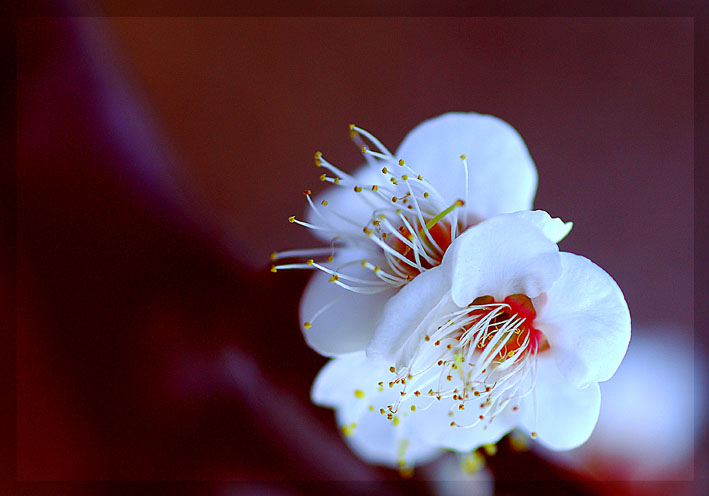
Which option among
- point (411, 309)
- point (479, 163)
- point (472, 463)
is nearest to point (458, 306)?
point (411, 309)

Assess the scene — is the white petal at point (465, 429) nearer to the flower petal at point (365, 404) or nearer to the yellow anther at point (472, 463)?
the flower petal at point (365, 404)

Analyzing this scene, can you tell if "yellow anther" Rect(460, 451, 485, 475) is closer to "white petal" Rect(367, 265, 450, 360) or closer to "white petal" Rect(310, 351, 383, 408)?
"white petal" Rect(310, 351, 383, 408)

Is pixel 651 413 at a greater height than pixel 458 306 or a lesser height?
lesser

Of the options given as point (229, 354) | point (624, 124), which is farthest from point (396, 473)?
point (624, 124)

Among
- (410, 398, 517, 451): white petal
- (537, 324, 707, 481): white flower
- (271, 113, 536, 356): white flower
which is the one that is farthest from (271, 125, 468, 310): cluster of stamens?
(537, 324, 707, 481): white flower

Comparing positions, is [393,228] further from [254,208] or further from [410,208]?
[254,208]

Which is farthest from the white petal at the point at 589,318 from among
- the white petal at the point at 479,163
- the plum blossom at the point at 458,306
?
the white petal at the point at 479,163

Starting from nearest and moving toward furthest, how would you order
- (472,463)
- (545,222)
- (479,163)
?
(545,222), (479,163), (472,463)
